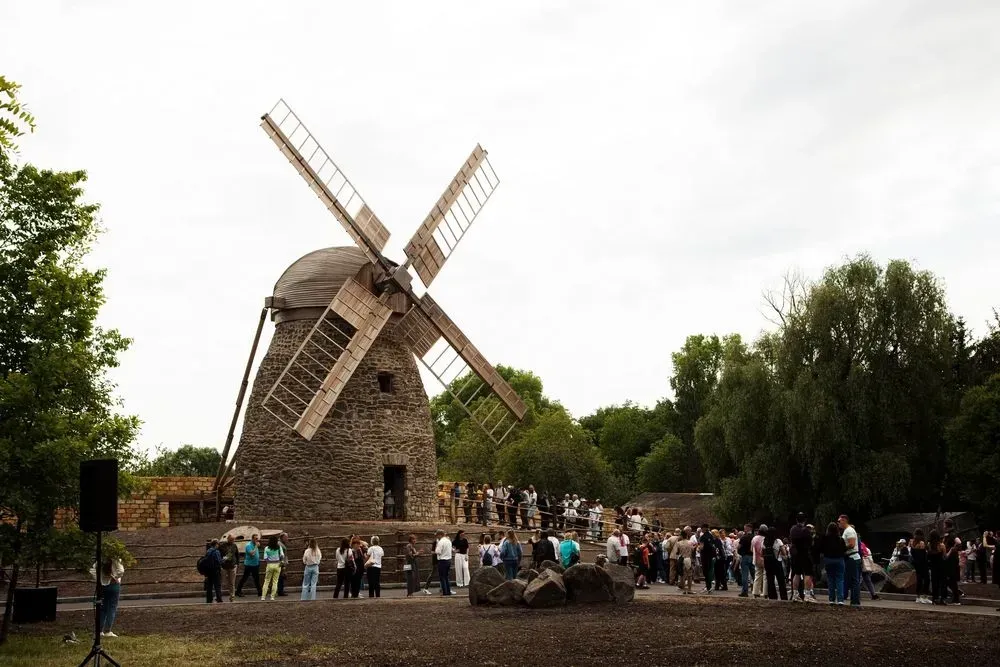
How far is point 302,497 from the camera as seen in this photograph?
29.8 m

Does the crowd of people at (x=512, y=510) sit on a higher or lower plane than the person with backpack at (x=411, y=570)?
higher

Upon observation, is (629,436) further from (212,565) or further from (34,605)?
(34,605)

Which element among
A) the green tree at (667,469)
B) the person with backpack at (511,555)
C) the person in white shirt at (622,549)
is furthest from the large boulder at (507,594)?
the green tree at (667,469)

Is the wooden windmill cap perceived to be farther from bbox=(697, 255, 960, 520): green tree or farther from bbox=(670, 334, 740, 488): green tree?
bbox=(670, 334, 740, 488): green tree

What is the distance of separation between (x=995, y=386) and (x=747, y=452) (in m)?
8.50

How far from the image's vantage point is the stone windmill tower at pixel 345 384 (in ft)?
98.0

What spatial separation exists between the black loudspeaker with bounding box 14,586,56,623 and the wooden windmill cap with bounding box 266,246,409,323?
14045mm

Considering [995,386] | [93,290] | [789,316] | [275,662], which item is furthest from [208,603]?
[995,386]

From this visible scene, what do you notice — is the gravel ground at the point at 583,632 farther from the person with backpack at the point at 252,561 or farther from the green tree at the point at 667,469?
the green tree at the point at 667,469

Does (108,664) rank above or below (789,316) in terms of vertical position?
below

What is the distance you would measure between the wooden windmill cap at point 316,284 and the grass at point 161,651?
1646cm

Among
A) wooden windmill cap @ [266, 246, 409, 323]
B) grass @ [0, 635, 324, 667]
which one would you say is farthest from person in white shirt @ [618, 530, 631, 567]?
wooden windmill cap @ [266, 246, 409, 323]

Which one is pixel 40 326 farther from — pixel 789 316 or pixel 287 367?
pixel 789 316

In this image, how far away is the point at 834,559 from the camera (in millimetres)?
18625
